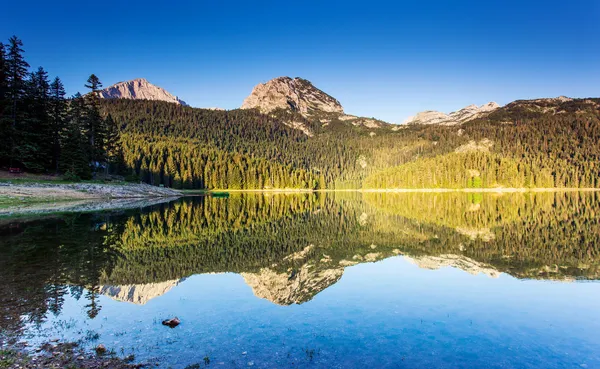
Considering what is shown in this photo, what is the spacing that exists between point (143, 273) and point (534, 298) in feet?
58.5

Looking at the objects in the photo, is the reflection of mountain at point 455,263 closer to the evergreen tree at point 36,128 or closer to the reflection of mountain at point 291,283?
the reflection of mountain at point 291,283

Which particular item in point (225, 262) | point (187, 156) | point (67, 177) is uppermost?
point (187, 156)

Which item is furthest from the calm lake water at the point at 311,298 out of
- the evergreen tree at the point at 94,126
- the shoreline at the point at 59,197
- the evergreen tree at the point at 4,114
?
the evergreen tree at the point at 94,126

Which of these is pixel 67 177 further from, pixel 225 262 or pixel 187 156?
pixel 187 156

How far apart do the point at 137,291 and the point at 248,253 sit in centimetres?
914

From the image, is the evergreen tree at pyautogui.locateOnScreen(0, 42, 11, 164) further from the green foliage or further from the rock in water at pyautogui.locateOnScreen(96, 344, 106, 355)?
the rock in water at pyautogui.locateOnScreen(96, 344, 106, 355)

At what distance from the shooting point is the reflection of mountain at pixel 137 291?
47.4 feet

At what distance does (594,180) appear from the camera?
192 metres

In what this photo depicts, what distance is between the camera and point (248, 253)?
23781 millimetres

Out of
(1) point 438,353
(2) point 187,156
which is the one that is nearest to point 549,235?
(1) point 438,353

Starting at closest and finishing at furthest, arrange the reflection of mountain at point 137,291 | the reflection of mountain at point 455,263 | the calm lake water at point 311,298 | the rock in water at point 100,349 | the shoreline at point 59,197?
the rock in water at point 100,349
the calm lake water at point 311,298
the reflection of mountain at point 137,291
the reflection of mountain at point 455,263
the shoreline at point 59,197

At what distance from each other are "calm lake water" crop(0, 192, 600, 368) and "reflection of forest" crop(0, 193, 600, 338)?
0.39 feet

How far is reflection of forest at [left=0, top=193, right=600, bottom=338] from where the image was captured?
15641mm

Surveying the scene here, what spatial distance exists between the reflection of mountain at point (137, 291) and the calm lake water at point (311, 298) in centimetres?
8
